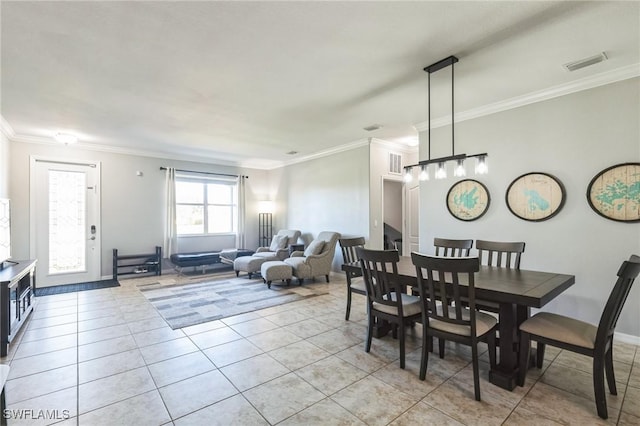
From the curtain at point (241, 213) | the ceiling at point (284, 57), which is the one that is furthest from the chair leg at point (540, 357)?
the curtain at point (241, 213)

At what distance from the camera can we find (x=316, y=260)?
5742mm

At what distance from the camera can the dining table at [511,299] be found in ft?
7.06

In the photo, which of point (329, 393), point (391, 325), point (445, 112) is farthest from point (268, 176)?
point (329, 393)

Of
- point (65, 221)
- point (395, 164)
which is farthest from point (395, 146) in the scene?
point (65, 221)

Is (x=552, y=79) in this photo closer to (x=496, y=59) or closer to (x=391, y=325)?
(x=496, y=59)

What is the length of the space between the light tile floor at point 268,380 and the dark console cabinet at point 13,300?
15 centimetres

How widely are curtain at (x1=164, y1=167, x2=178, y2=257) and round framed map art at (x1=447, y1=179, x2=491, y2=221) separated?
5755mm

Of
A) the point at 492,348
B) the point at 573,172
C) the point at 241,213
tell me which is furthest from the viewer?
the point at 241,213

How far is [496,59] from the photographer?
2854 millimetres

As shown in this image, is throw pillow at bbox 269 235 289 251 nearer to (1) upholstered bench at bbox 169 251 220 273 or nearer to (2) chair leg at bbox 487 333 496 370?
(1) upholstered bench at bbox 169 251 220 273

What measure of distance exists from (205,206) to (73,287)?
9.93 feet

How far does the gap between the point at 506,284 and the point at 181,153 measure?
22.1ft

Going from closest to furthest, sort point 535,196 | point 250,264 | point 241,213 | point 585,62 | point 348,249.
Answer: point 585,62, point 535,196, point 348,249, point 250,264, point 241,213

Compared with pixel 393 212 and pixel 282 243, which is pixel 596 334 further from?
pixel 282 243
